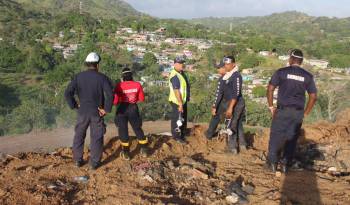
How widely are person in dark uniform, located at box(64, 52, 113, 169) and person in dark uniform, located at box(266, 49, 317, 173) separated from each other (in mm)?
2229

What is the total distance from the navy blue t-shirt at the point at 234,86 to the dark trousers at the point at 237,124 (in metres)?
0.16

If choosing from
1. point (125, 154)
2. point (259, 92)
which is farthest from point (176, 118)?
point (259, 92)

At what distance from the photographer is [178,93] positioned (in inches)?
253

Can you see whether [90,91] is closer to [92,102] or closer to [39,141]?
[92,102]

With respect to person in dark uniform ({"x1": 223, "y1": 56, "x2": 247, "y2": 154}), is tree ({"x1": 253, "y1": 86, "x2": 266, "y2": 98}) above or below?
below

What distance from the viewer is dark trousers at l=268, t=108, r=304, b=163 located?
5.39 metres

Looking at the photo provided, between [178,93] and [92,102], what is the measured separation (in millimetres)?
1644

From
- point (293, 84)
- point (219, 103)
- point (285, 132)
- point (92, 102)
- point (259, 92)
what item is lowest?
point (259, 92)

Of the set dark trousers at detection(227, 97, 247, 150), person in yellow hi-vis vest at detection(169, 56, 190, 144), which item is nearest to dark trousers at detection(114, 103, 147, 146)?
person in yellow hi-vis vest at detection(169, 56, 190, 144)

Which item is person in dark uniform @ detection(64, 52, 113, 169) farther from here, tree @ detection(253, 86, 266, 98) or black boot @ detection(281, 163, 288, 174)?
tree @ detection(253, 86, 266, 98)

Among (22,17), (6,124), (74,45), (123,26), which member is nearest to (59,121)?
(6,124)

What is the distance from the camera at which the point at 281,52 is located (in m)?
86.2

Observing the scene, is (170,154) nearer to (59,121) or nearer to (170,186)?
(170,186)

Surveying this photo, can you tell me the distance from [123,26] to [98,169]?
346 ft
